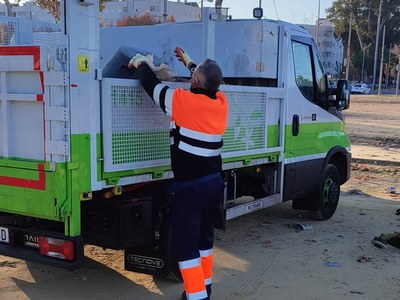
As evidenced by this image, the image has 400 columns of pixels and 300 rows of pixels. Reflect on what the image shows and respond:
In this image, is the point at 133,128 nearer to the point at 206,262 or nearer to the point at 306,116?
the point at 206,262

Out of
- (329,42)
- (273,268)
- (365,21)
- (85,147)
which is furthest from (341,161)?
(329,42)

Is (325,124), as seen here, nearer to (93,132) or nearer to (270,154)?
(270,154)

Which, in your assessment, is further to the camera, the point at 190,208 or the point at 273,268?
the point at 273,268

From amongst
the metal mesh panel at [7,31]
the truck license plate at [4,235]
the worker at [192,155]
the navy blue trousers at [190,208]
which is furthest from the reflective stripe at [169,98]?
the metal mesh panel at [7,31]

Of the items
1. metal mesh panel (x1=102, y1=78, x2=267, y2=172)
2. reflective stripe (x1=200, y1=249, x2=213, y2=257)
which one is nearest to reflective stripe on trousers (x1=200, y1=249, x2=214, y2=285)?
reflective stripe (x1=200, y1=249, x2=213, y2=257)

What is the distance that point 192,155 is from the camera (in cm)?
420

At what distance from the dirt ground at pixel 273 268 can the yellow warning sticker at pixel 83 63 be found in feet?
6.95

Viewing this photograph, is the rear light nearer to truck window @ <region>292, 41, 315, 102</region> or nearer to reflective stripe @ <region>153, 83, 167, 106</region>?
reflective stripe @ <region>153, 83, 167, 106</region>

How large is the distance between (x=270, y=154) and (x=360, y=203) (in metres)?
3.45

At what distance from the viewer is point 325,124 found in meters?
7.39

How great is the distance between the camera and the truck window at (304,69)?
666 cm

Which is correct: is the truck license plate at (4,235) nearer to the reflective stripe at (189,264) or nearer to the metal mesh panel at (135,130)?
the metal mesh panel at (135,130)

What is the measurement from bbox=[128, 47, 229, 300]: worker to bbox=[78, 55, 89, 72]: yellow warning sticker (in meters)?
0.54

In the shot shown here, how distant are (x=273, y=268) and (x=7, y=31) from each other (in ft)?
12.3
